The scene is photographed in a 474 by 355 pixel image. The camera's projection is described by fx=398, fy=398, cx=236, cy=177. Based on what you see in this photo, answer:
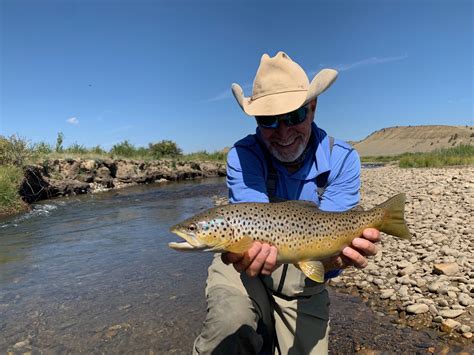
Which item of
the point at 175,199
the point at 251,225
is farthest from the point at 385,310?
the point at 175,199

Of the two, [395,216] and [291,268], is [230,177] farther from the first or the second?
[395,216]

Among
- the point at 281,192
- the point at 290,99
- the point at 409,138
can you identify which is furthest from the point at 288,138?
the point at 409,138

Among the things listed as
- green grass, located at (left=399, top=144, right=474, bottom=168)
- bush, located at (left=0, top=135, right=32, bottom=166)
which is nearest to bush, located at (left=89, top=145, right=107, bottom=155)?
bush, located at (left=0, top=135, right=32, bottom=166)

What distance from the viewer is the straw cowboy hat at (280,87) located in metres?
3.16

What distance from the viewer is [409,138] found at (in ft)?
381

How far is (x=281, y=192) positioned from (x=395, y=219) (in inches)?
38.8

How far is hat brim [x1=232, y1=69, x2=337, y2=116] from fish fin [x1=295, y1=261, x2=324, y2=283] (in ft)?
3.86

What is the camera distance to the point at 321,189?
11.7ft

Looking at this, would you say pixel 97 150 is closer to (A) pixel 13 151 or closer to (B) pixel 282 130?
(A) pixel 13 151

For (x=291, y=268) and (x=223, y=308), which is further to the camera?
(x=291, y=268)

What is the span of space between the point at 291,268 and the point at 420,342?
2115 mm

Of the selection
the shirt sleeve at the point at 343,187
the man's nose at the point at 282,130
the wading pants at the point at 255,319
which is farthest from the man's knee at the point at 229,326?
the man's nose at the point at 282,130

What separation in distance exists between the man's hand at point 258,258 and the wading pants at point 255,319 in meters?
0.55

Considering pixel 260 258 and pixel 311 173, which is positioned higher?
pixel 311 173
